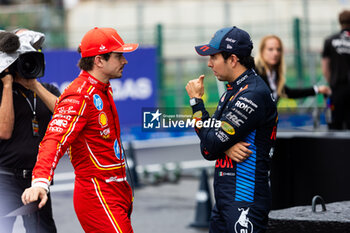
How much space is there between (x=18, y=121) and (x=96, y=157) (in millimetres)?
1014

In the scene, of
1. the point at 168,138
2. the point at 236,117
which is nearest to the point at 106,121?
the point at 236,117

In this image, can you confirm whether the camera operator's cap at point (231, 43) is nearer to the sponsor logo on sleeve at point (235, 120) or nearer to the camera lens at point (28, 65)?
the sponsor logo on sleeve at point (235, 120)

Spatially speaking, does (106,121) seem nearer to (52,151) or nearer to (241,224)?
(52,151)

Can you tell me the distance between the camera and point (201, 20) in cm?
2630

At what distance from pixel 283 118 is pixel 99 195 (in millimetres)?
8912

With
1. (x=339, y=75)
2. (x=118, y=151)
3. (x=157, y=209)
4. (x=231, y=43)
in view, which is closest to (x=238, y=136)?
(x=231, y=43)

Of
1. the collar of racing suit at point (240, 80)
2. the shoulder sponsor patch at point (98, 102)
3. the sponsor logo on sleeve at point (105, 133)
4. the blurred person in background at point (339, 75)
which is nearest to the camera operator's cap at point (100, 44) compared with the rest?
the shoulder sponsor patch at point (98, 102)

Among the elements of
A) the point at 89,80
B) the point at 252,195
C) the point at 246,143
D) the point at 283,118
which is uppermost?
the point at 89,80

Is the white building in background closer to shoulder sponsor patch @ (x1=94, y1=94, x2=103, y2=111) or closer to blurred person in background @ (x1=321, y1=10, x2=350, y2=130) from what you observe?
blurred person in background @ (x1=321, y1=10, x2=350, y2=130)

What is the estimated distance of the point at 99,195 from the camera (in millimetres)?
4898

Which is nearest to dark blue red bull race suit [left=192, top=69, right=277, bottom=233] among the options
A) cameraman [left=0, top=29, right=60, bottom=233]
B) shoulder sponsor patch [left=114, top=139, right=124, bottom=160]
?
shoulder sponsor patch [left=114, top=139, right=124, bottom=160]

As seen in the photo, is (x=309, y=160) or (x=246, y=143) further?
(x=309, y=160)

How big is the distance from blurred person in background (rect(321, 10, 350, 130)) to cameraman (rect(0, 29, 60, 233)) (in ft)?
17.0

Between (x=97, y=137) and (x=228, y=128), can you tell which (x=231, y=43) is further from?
(x=97, y=137)
